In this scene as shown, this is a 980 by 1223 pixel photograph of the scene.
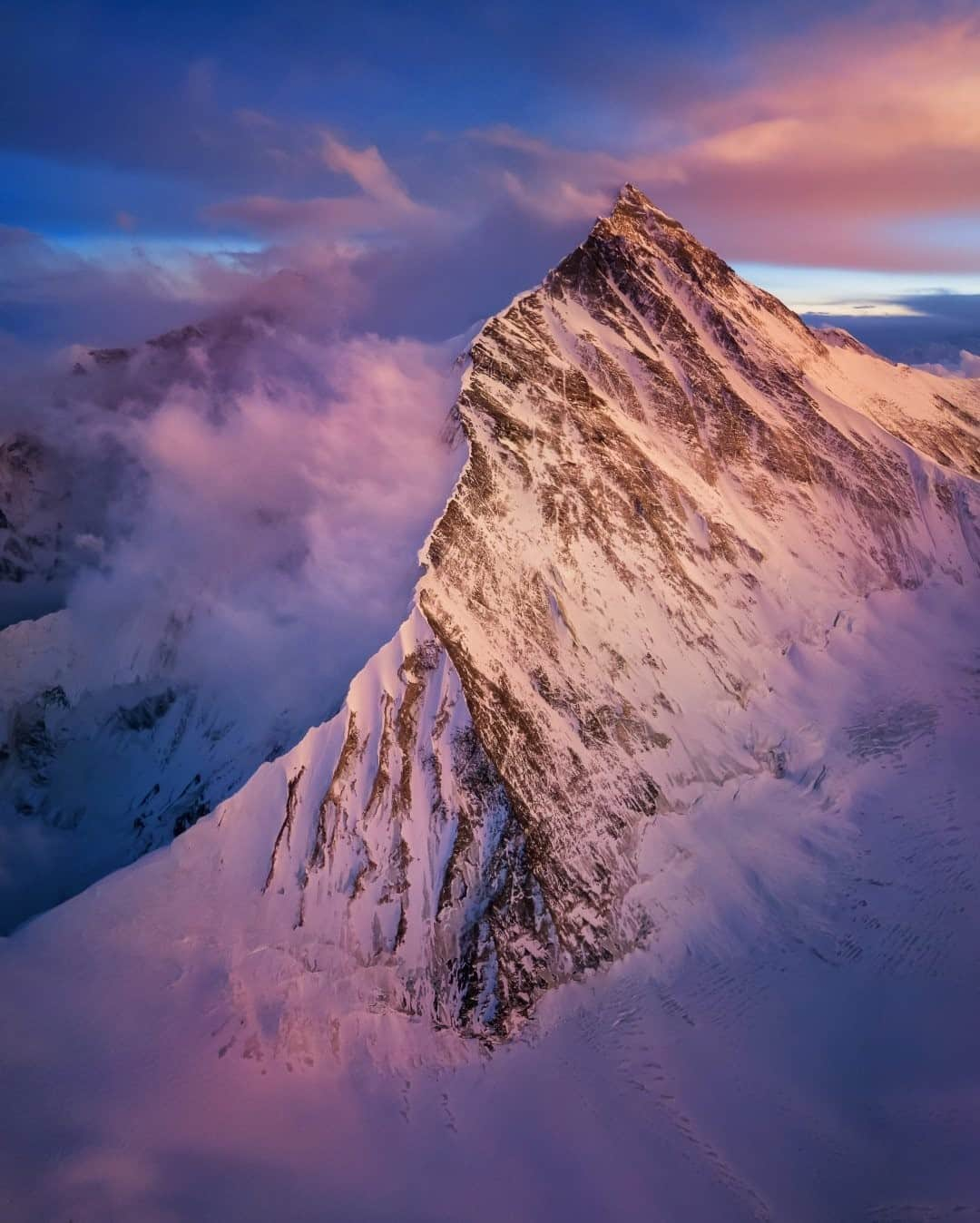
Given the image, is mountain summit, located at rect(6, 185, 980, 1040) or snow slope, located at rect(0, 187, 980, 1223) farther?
mountain summit, located at rect(6, 185, 980, 1040)

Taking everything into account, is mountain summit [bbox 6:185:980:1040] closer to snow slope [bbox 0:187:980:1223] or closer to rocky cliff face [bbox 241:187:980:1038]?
rocky cliff face [bbox 241:187:980:1038]

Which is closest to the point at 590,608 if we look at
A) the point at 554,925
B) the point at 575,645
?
the point at 575,645

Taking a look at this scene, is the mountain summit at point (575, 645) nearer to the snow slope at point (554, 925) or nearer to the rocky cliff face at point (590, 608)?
the rocky cliff face at point (590, 608)

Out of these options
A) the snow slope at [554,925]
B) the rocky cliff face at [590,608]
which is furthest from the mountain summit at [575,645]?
the snow slope at [554,925]

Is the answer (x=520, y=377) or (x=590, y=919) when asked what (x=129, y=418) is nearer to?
(x=520, y=377)

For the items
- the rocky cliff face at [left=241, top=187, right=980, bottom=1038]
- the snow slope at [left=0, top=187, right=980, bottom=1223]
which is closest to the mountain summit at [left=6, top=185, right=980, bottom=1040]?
the rocky cliff face at [left=241, top=187, right=980, bottom=1038]

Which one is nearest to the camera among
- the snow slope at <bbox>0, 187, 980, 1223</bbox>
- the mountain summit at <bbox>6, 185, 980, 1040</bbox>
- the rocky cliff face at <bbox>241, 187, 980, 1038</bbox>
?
the snow slope at <bbox>0, 187, 980, 1223</bbox>

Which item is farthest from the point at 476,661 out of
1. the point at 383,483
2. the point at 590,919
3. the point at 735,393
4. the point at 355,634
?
the point at 735,393

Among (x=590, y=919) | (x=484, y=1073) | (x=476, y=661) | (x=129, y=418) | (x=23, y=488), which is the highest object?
(x=129, y=418)
